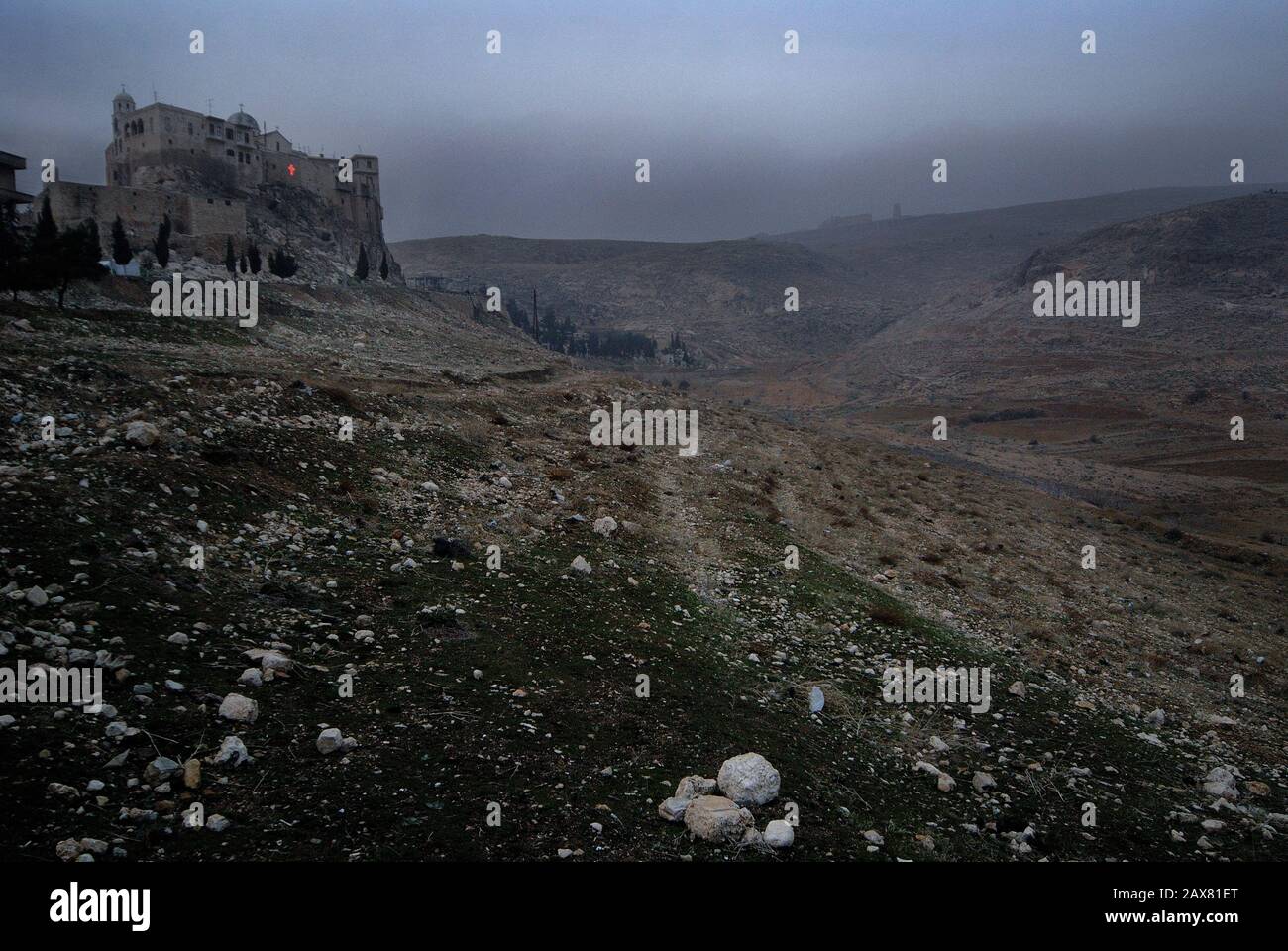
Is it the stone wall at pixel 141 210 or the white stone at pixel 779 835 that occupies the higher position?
the stone wall at pixel 141 210

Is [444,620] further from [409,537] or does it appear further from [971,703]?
[971,703]

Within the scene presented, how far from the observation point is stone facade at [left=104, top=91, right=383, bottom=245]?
5616cm

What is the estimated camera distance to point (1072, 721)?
9.79m

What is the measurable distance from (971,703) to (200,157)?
6847cm

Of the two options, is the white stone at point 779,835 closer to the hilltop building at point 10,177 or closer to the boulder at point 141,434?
the boulder at point 141,434

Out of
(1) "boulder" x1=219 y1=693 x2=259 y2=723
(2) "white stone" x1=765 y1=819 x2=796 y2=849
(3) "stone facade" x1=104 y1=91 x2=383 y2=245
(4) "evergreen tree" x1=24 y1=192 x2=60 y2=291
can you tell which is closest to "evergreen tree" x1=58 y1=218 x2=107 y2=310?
(4) "evergreen tree" x1=24 y1=192 x2=60 y2=291

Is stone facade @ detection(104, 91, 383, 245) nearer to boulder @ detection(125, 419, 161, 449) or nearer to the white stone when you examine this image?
boulder @ detection(125, 419, 161, 449)

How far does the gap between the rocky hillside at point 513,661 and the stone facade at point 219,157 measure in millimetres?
48480

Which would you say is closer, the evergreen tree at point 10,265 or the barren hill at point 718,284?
the evergreen tree at point 10,265

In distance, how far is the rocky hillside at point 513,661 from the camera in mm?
5445

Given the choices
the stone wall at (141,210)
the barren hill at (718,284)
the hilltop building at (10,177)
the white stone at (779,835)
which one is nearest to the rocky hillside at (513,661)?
the white stone at (779,835)

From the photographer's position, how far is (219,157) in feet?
196

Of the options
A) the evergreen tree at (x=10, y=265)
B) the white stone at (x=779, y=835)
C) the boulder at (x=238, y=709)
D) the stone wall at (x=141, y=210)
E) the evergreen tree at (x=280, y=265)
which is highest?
the stone wall at (x=141, y=210)

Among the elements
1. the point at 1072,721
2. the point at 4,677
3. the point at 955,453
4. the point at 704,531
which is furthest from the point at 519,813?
the point at 955,453
